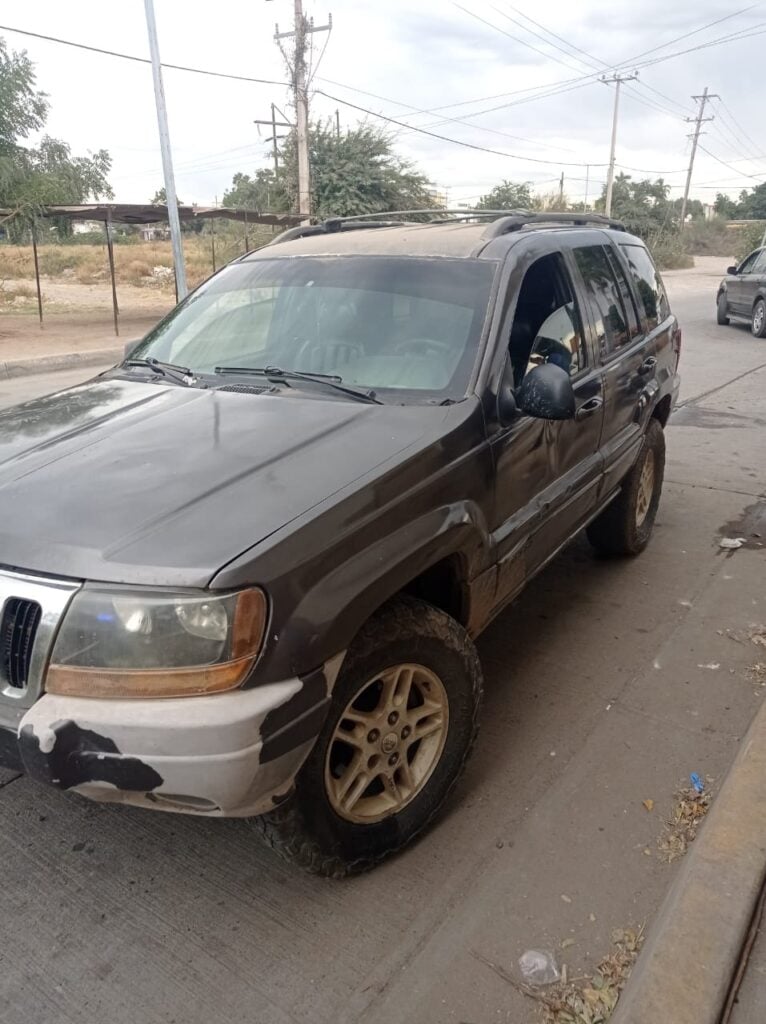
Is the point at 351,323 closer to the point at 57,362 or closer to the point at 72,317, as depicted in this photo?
the point at 57,362

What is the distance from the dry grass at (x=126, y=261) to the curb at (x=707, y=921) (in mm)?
28302

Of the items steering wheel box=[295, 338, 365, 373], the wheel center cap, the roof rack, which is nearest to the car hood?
steering wheel box=[295, 338, 365, 373]

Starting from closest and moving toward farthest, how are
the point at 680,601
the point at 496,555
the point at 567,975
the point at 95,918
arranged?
the point at 567,975
the point at 95,918
the point at 496,555
the point at 680,601

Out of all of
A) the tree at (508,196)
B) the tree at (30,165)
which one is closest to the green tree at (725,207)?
the tree at (508,196)

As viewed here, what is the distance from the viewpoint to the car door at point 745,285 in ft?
50.6

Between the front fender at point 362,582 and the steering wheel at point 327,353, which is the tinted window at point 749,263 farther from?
the front fender at point 362,582

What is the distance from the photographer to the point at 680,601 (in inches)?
173

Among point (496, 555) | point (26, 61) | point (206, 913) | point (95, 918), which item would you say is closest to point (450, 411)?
point (496, 555)

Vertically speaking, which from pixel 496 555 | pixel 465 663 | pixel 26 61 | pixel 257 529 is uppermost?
pixel 26 61

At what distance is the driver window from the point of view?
10.4 feet

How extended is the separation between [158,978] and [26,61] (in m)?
22.3

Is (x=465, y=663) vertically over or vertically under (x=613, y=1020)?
over

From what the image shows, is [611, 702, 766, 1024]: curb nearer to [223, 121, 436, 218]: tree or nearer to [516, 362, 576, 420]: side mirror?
[516, 362, 576, 420]: side mirror

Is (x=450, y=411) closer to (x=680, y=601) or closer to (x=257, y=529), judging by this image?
(x=257, y=529)
